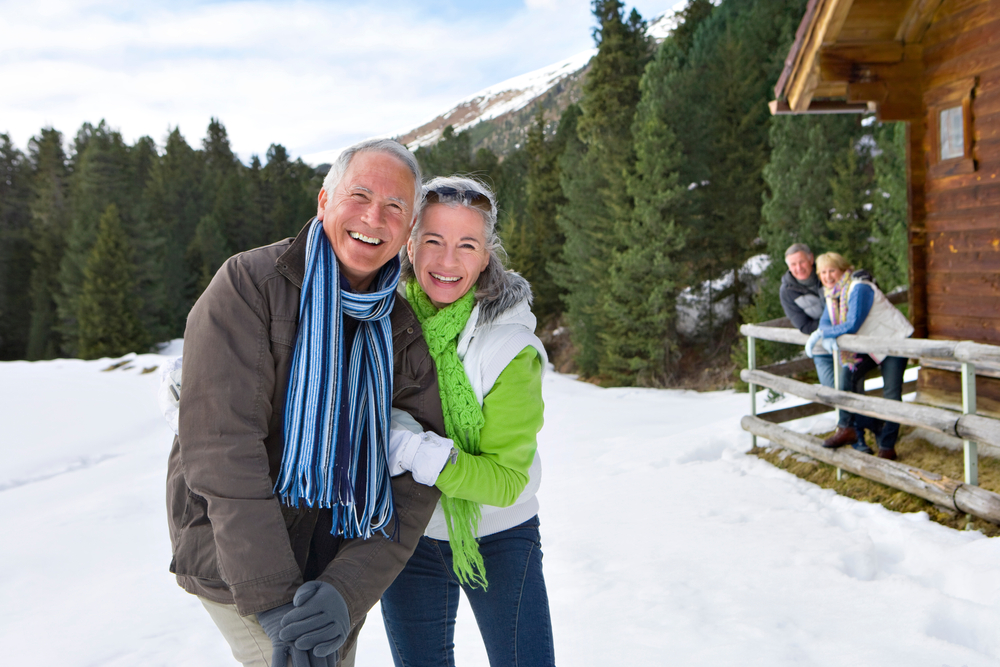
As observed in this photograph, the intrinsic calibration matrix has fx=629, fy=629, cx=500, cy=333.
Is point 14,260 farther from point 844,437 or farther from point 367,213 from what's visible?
point 367,213

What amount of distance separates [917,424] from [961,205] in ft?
8.65

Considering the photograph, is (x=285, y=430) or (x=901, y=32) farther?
(x=901, y=32)

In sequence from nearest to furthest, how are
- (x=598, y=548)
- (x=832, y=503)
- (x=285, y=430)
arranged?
(x=285, y=430) → (x=598, y=548) → (x=832, y=503)

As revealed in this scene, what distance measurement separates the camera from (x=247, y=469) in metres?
1.50

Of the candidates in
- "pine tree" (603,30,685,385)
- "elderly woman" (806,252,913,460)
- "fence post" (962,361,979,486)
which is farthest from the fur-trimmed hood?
"pine tree" (603,30,685,385)

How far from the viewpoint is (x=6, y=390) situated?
15.9 meters

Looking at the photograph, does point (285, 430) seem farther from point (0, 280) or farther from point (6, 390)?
point (0, 280)

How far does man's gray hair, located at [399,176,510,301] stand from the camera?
1.99 m

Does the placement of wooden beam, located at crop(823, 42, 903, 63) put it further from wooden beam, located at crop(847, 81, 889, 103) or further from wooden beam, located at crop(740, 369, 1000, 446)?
wooden beam, located at crop(740, 369, 1000, 446)

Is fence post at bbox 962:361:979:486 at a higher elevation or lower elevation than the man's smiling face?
lower

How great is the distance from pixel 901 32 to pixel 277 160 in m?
51.0

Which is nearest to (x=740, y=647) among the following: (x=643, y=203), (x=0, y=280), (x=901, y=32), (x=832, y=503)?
(x=832, y=503)

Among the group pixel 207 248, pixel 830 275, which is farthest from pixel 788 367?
pixel 207 248

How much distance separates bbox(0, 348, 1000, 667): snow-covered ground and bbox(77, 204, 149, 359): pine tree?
2948 cm
